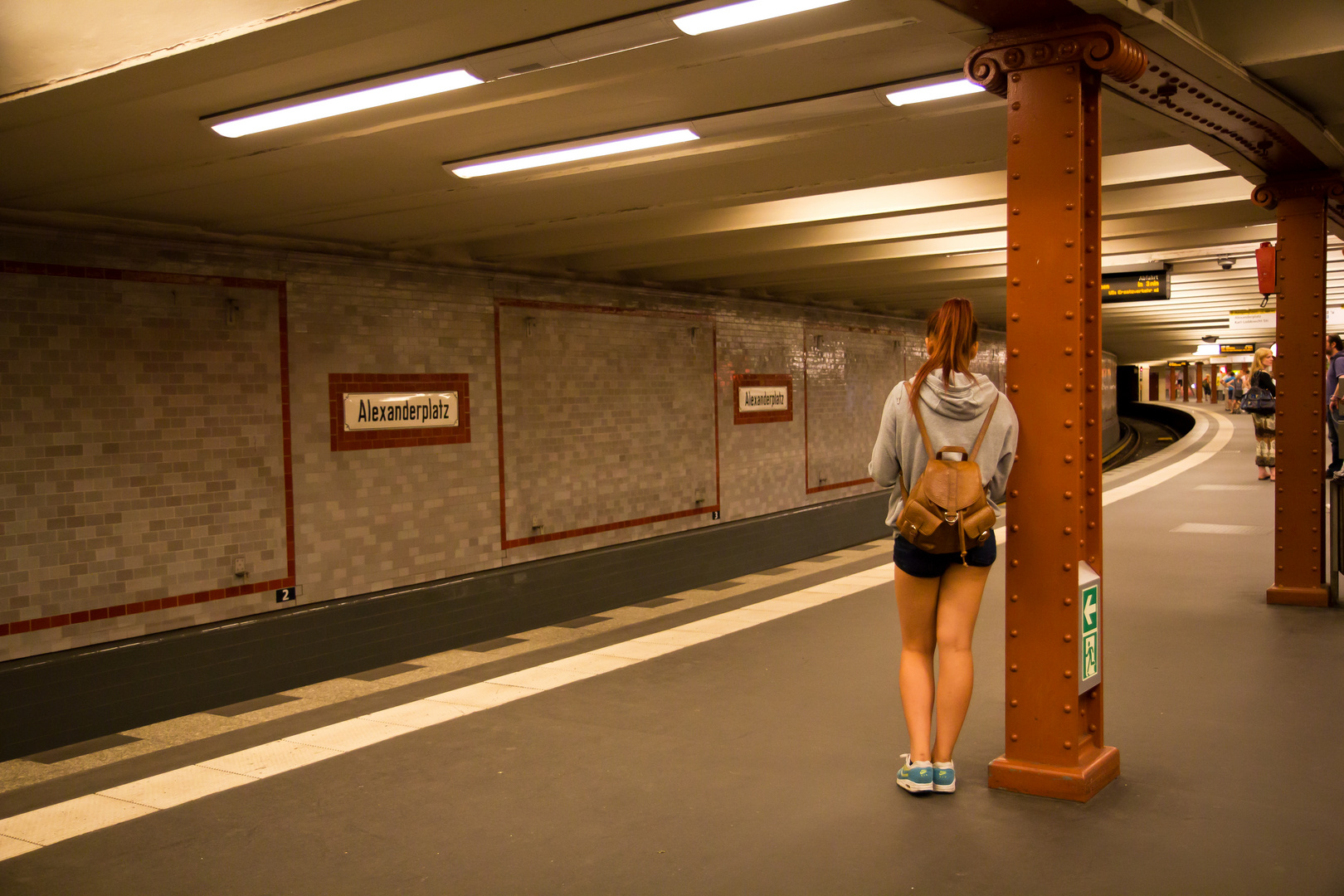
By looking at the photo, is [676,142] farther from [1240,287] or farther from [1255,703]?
[1240,287]

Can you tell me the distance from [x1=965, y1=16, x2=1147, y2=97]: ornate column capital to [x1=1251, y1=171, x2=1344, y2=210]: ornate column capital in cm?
340

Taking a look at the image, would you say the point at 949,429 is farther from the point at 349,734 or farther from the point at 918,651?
the point at 349,734

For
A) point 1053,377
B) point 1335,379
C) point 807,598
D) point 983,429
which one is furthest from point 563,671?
point 1335,379

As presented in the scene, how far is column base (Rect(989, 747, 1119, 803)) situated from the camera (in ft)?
11.6

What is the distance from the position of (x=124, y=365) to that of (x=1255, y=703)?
6.50 m

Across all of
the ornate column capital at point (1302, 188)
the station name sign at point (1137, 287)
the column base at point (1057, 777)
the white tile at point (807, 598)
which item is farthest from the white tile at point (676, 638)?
the station name sign at point (1137, 287)

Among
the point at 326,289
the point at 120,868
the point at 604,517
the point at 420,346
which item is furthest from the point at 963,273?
the point at 120,868

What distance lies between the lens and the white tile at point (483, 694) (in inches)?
202

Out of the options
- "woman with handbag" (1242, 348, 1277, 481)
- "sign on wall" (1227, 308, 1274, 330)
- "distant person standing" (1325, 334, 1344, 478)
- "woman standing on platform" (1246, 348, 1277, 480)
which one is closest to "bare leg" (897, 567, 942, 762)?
"distant person standing" (1325, 334, 1344, 478)

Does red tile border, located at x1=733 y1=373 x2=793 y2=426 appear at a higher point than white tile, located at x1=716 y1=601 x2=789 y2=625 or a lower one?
higher

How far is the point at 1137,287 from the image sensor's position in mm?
10508

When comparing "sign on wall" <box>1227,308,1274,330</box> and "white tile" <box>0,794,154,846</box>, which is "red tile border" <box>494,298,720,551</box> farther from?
"sign on wall" <box>1227,308,1274,330</box>

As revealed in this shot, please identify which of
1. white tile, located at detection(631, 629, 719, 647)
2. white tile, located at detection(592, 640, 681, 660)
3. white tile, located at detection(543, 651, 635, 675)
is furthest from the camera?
white tile, located at detection(631, 629, 719, 647)

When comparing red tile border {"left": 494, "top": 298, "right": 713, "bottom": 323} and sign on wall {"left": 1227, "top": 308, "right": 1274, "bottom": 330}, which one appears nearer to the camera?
red tile border {"left": 494, "top": 298, "right": 713, "bottom": 323}
